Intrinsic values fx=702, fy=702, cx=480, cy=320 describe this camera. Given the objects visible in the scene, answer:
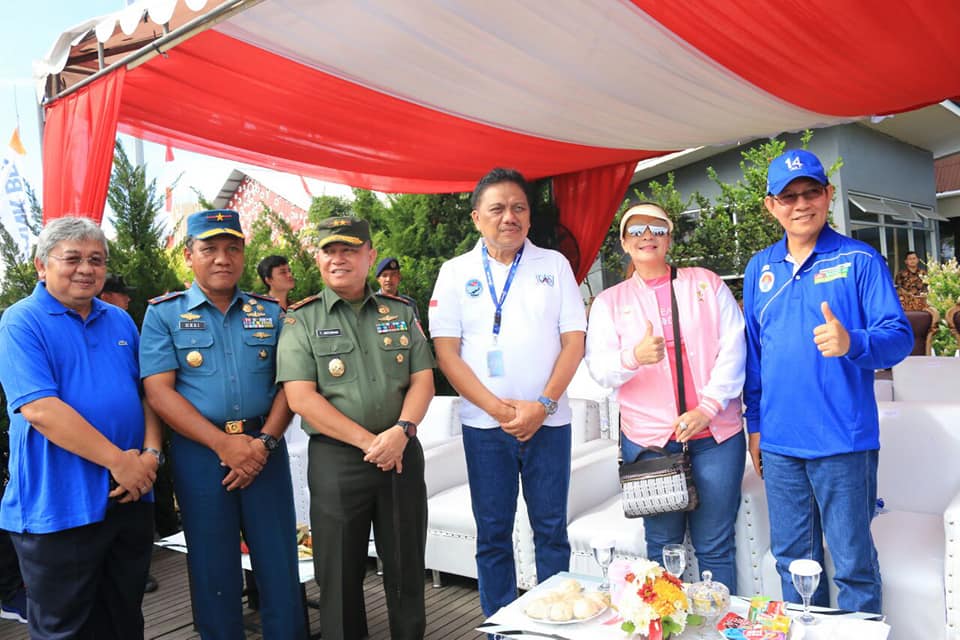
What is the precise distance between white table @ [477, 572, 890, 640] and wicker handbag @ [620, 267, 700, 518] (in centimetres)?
38

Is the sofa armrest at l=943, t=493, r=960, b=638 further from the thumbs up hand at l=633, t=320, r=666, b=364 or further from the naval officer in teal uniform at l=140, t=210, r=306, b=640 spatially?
the naval officer in teal uniform at l=140, t=210, r=306, b=640

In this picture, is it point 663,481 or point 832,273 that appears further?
point 663,481

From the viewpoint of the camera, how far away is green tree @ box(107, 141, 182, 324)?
445cm

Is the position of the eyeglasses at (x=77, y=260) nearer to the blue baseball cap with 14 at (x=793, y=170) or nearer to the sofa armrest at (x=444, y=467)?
the sofa armrest at (x=444, y=467)

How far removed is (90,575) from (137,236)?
297cm

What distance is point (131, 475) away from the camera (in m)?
2.13

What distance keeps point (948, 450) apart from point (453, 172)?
3.75m

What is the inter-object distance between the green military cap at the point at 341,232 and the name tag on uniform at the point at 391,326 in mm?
280

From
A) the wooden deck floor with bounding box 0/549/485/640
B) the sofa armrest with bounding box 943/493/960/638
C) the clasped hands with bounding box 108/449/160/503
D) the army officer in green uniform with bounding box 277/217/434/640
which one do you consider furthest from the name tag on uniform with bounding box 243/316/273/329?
the sofa armrest with bounding box 943/493/960/638

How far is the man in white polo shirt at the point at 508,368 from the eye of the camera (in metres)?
2.37

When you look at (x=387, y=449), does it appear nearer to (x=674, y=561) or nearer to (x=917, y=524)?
(x=674, y=561)

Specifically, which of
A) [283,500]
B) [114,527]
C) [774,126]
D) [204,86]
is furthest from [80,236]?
[774,126]

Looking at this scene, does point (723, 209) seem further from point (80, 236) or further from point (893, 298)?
point (80, 236)

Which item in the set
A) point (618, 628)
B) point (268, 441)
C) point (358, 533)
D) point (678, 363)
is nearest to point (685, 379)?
point (678, 363)
